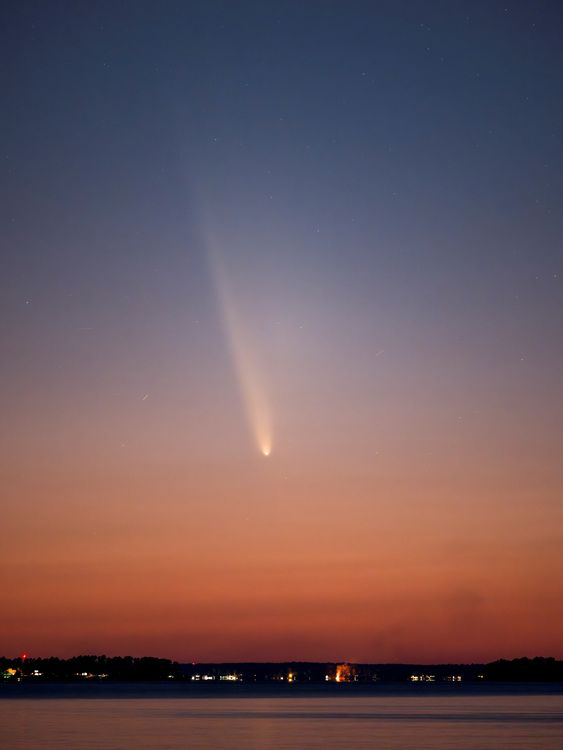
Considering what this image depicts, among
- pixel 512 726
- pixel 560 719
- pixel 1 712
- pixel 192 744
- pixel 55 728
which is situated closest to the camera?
pixel 192 744

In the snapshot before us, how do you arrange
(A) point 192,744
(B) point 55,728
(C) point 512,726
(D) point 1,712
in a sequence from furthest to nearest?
1. (D) point 1,712
2. (C) point 512,726
3. (B) point 55,728
4. (A) point 192,744

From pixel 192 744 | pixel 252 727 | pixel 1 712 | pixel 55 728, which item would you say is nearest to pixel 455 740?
pixel 192 744

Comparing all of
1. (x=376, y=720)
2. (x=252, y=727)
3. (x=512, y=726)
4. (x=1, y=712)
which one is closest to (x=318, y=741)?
(x=252, y=727)

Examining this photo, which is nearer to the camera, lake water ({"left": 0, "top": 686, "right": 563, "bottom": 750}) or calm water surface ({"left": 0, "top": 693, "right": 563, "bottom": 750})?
lake water ({"left": 0, "top": 686, "right": 563, "bottom": 750})

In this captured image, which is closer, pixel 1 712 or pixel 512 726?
pixel 512 726

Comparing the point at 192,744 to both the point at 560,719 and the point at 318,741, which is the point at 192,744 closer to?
the point at 318,741

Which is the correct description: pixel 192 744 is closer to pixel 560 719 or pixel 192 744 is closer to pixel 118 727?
pixel 118 727

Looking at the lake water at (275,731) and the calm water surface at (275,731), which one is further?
the calm water surface at (275,731)

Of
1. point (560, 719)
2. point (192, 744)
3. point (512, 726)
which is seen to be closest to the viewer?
point (192, 744)

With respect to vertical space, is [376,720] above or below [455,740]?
above
